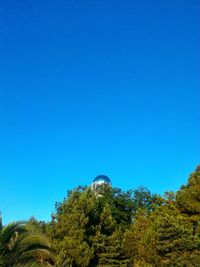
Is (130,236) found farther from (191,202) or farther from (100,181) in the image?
(100,181)

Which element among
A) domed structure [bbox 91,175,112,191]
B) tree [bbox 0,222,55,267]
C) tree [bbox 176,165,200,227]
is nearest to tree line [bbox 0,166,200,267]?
tree [bbox 176,165,200,227]

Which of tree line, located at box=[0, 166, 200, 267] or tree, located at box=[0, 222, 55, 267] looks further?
tree line, located at box=[0, 166, 200, 267]

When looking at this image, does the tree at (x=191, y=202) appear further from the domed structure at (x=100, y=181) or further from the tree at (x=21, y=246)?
the domed structure at (x=100, y=181)

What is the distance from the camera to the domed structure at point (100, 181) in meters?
54.7

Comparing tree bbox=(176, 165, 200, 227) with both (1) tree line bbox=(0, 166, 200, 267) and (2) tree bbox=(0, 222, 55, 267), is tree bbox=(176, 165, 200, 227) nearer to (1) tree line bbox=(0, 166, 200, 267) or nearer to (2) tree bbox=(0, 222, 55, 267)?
(1) tree line bbox=(0, 166, 200, 267)

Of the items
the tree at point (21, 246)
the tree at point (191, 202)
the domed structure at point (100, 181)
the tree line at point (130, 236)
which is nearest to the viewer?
the tree at point (21, 246)

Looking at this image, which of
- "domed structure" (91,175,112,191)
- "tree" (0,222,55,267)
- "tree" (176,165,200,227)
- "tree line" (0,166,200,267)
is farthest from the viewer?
"domed structure" (91,175,112,191)

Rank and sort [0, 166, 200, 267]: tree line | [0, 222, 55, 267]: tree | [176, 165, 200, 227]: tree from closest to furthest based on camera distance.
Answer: [0, 222, 55, 267]: tree < [0, 166, 200, 267]: tree line < [176, 165, 200, 227]: tree

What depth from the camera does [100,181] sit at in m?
56.5

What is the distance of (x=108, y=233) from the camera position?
Answer: 2941 centimetres

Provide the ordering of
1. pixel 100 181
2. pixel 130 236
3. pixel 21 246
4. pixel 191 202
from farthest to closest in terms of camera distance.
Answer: pixel 100 181 < pixel 130 236 < pixel 191 202 < pixel 21 246

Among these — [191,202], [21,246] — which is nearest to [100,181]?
[191,202]

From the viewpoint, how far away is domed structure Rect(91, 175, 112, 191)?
180ft

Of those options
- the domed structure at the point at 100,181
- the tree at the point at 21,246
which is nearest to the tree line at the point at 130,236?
the tree at the point at 21,246
